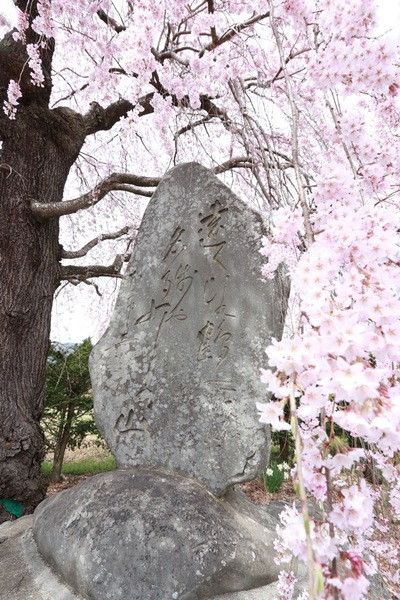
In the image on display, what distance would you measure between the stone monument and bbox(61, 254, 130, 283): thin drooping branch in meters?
2.12

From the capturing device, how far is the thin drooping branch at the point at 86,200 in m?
3.64

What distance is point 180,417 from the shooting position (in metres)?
2.36

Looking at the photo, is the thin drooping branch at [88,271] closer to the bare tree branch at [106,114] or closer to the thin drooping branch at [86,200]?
the thin drooping branch at [86,200]

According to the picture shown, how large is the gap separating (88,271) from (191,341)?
8.89 ft

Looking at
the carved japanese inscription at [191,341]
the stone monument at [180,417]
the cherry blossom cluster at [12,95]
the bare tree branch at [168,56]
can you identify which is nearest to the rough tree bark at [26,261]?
the cherry blossom cluster at [12,95]

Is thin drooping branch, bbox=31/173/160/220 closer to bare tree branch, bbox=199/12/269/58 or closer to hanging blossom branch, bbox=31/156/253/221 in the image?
hanging blossom branch, bbox=31/156/253/221

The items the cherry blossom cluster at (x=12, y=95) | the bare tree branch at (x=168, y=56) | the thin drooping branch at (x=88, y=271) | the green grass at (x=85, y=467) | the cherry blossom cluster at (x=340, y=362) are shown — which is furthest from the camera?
the green grass at (x=85, y=467)

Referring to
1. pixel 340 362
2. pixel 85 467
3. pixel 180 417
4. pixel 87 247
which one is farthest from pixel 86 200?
pixel 85 467

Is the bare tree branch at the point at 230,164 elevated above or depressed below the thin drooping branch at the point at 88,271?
above

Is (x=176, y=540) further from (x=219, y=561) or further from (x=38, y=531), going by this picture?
(x=38, y=531)

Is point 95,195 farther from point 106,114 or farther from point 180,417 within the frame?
point 180,417

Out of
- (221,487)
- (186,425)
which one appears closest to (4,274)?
(186,425)

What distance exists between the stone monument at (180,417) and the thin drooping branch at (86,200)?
41.3 inches

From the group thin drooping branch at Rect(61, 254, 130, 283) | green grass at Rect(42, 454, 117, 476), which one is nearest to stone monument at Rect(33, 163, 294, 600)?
thin drooping branch at Rect(61, 254, 130, 283)
